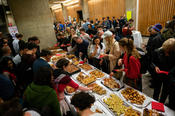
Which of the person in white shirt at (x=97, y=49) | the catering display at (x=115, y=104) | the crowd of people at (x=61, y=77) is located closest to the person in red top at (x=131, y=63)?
the crowd of people at (x=61, y=77)

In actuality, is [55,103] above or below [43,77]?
below

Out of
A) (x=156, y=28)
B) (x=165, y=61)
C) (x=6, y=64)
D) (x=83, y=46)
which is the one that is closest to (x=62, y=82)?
(x=6, y=64)

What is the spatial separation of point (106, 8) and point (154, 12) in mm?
4808

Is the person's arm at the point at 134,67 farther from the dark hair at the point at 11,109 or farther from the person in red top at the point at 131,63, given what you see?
the dark hair at the point at 11,109

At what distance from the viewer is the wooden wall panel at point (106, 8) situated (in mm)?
9623

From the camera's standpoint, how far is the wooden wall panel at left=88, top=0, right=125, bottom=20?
31.6 ft

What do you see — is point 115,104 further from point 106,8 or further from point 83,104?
point 106,8

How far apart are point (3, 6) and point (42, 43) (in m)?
3.23

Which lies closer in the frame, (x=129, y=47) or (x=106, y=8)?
(x=129, y=47)

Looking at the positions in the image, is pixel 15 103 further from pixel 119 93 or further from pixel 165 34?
pixel 165 34

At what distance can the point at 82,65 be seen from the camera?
121 inches

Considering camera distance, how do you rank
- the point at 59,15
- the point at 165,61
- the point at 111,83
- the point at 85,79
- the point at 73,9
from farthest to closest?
the point at 59,15, the point at 73,9, the point at 85,79, the point at 111,83, the point at 165,61

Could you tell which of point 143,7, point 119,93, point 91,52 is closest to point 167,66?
point 119,93

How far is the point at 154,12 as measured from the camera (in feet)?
25.2
